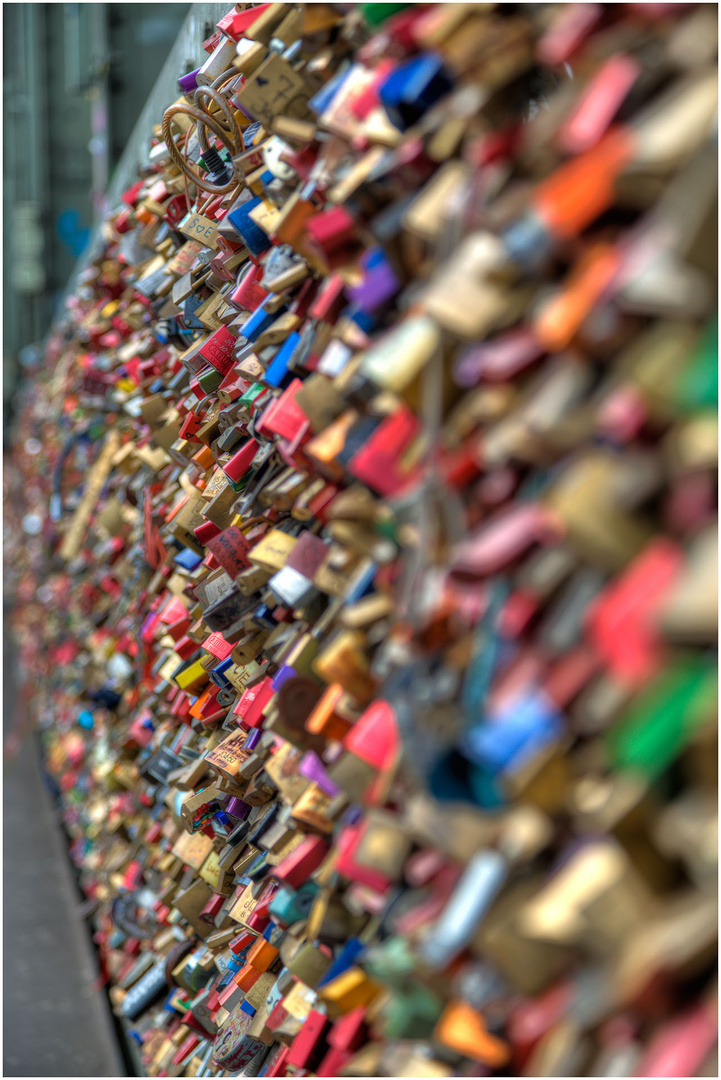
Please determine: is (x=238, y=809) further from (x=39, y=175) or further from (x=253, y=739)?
(x=39, y=175)

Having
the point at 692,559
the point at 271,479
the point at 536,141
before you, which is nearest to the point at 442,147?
the point at 536,141

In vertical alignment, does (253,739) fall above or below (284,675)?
below

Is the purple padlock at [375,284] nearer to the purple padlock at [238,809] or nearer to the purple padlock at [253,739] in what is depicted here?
the purple padlock at [253,739]

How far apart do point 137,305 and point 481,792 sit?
7.80 ft

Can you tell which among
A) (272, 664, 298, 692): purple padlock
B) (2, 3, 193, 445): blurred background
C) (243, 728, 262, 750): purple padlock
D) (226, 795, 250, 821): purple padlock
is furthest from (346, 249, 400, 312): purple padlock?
(2, 3, 193, 445): blurred background

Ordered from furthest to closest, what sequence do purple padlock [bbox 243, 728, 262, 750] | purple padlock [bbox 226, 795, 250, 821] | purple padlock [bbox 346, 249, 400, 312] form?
1. purple padlock [bbox 226, 795, 250, 821]
2. purple padlock [bbox 243, 728, 262, 750]
3. purple padlock [bbox 346, 249, 400, 312]

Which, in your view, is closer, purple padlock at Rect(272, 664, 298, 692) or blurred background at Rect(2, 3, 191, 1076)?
purple padlock at Rect(272, 664, 298, 692)

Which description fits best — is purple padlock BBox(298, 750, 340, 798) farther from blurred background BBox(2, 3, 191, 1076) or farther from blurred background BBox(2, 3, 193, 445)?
blurred background BBox(2, 3, 193, 445)

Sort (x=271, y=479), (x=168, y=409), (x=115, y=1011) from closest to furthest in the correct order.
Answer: (x=271, y=479) → (x=168, y=409) → (x=115, y=1011)

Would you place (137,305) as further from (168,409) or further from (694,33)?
(694,33)

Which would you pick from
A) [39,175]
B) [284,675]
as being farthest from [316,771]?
[39,175]

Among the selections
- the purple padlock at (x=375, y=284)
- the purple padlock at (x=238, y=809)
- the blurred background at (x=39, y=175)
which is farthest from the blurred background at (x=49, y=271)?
the purple padlock at (x=238, y=809)

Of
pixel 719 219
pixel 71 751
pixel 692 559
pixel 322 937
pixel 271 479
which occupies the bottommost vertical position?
pixel 71 751

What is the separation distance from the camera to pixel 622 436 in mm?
627
